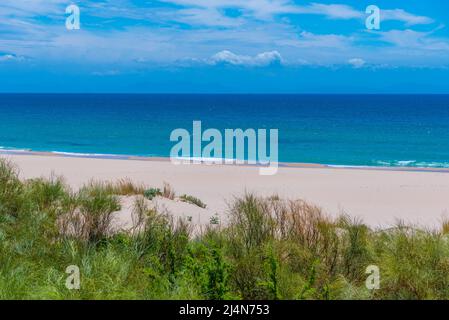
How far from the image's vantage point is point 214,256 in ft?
16.9

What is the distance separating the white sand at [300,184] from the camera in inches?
546

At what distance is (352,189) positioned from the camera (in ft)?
61.3

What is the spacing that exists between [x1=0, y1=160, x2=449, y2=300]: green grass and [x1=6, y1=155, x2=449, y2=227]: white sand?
14.0 ft

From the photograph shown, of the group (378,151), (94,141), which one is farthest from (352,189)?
(94,141)

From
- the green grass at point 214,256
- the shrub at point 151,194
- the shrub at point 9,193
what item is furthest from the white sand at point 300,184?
the green grass at point 214,256

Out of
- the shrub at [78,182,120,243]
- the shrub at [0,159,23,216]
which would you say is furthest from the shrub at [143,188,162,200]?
the shrub at [78,182,120,243]

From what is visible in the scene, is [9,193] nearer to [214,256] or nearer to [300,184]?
[214,256]

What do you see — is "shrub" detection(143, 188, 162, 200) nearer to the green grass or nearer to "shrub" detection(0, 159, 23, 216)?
"shrub" detection(0, 159, 23, 216)

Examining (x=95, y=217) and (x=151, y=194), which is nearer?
(x=95, y=217)

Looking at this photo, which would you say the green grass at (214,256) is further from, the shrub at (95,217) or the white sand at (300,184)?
the white sand at (300,184)

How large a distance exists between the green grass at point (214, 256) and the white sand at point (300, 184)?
4253mm

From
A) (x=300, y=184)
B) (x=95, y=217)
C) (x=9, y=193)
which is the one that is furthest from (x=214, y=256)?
(x=300, y=184)

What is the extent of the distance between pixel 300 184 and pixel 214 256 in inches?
590
